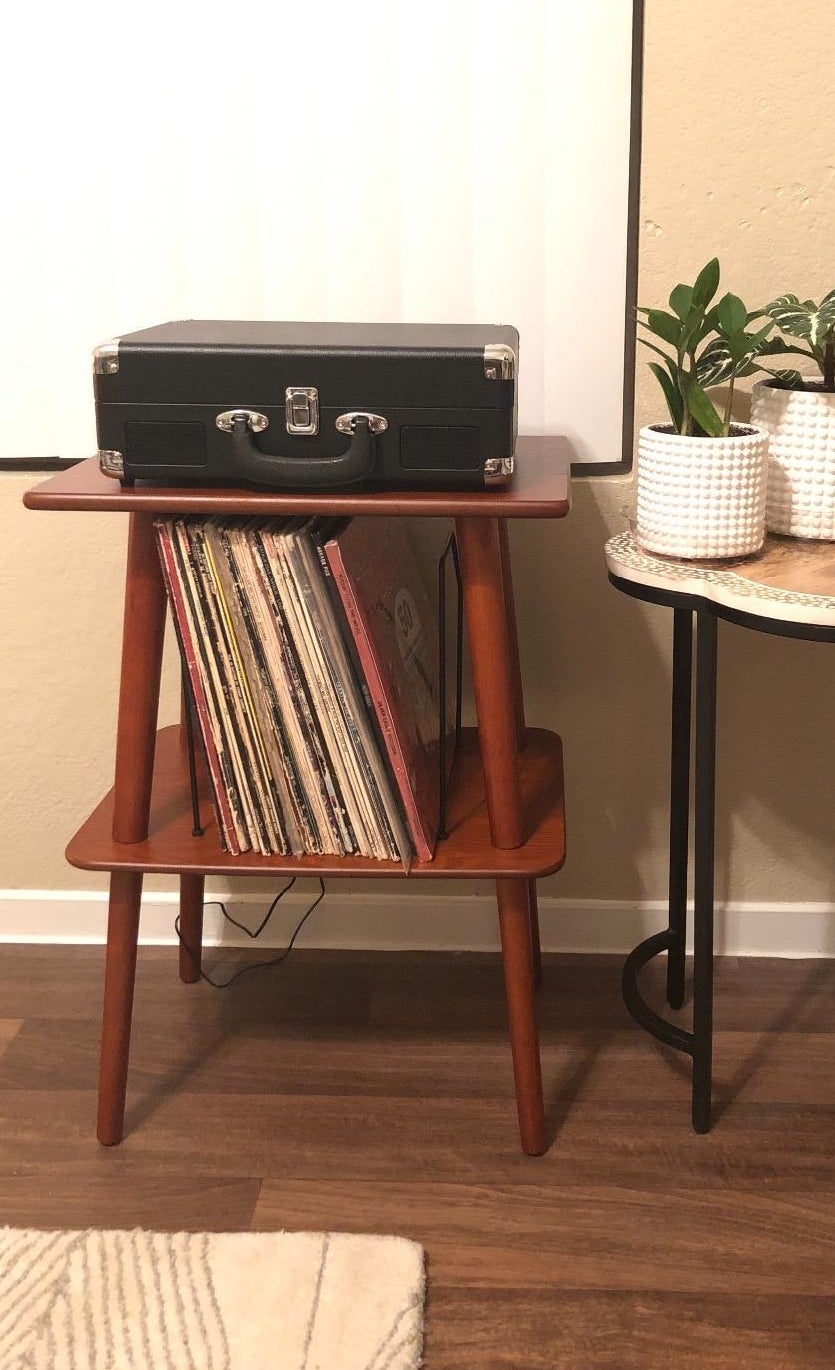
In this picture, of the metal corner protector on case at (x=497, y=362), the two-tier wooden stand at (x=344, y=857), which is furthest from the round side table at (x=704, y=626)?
the metal corner protector on case at (x=497, y=362)

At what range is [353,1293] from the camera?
119cm

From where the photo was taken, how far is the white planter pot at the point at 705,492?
4.20 ft

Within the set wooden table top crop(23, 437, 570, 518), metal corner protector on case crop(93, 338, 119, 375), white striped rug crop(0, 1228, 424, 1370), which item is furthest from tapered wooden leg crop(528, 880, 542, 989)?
metal corner protector on case crop(93, 338, 119, 375)

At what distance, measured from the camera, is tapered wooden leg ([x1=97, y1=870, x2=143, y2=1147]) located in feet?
4.49

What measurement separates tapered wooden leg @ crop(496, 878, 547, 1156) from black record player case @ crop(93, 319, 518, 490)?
449 mm

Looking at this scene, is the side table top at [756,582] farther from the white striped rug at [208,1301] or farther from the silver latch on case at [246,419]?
the white striped rug at [208,1301]

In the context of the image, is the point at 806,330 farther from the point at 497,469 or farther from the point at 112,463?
the point at 112,463

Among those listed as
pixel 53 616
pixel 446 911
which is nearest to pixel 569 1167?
pixel 446 911

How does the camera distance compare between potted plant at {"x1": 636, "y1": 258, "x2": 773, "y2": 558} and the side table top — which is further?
potted plant at {"x1": 636, "y1": 258, "x2": 773, "y2": 558}

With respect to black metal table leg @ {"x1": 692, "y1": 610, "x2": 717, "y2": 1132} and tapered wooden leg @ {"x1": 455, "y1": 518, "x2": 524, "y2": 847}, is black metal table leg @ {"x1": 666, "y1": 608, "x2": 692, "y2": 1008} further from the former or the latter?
tapered wooden leg @ {"x1": 455, "y1": 518, "x2": 524, "y2": 847}

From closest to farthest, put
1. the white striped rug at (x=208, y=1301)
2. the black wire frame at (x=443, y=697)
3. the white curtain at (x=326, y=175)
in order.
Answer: the white striped rug at (x=208, y=1301), the black wire frame at (x=443, y=697), the white curtain at (x=326, y=175)

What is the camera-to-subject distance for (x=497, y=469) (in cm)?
121

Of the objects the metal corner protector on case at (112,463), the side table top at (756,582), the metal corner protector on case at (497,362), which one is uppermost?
the metal corner protector on case at (497,362)

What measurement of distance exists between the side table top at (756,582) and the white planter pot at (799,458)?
0.02 metres
